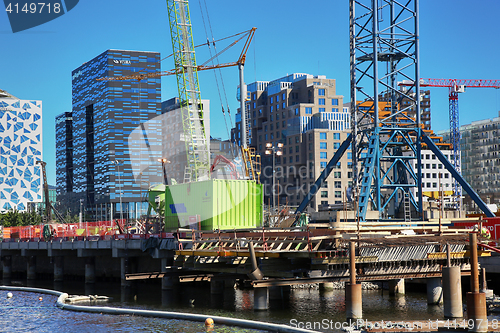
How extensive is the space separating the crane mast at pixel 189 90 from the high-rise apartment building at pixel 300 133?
55.9 m

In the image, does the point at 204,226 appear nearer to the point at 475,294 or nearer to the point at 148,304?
the point at 148,304

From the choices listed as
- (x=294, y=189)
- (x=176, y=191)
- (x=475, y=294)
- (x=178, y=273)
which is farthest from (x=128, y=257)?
(x=294, y=189)

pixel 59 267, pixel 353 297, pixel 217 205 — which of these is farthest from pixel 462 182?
pixel 59 267

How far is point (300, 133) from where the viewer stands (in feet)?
513

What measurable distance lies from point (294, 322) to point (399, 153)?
37504 mm

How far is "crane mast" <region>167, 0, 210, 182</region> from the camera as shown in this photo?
79.2 metres

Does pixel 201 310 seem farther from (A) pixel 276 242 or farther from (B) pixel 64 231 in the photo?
(B) pixel 64 231

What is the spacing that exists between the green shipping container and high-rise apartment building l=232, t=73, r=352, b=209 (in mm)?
95225

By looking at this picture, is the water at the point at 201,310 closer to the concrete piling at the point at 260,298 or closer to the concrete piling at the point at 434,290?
the concrete piling at the point at 260,298

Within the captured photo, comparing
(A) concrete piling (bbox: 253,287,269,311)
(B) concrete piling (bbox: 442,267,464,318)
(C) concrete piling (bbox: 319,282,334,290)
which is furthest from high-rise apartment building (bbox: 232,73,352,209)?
(B) concrete piling (bbox: 442,267,464,318)

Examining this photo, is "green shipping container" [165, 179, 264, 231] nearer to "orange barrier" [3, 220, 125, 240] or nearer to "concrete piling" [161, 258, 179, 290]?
"concrete piling" [161, 258, 179, 290]

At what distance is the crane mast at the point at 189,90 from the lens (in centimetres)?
7925

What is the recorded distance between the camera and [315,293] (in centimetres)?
3984

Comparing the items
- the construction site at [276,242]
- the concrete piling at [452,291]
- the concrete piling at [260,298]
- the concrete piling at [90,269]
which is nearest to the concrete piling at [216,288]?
the construction site at [276,242]
